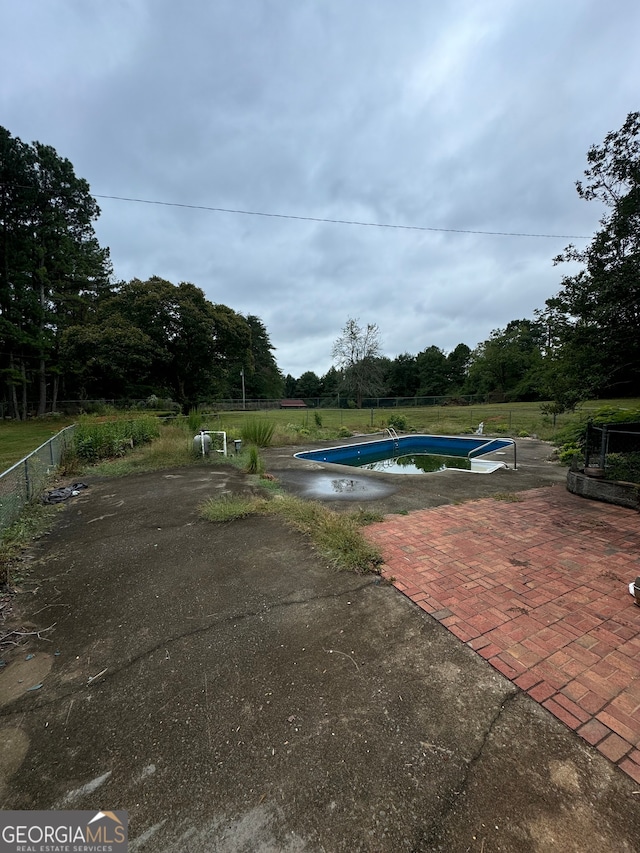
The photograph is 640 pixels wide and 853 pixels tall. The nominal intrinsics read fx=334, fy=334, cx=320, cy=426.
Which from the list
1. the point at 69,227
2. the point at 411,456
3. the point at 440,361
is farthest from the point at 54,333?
the point at 440,361

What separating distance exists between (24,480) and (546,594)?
638 centimetres

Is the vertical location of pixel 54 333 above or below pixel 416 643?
above

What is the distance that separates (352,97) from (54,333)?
2071 centimetres

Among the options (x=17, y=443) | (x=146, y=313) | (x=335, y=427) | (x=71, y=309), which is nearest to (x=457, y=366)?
(x=335, y=427)

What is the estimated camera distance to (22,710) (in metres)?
1.72

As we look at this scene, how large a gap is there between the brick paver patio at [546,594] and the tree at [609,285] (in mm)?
2153

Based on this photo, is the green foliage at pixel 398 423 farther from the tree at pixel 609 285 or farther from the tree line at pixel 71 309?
the tree at pixel 609 285

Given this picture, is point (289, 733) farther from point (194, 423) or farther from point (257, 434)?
point (194, 423)

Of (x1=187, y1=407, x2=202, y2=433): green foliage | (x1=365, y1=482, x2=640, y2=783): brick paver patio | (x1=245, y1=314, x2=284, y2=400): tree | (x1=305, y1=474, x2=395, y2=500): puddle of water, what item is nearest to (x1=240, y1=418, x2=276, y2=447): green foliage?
(x1=187, y1=407, x2=202, y2=433): green foliage

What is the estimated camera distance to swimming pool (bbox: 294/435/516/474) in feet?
32.9

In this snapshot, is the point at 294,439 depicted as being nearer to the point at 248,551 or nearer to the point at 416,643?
the point at 248,551

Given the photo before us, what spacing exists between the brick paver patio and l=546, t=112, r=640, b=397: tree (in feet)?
7.06

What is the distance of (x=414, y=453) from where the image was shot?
12938 millimetres

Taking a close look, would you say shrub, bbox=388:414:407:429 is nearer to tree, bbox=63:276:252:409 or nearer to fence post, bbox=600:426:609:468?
tree, bbox=63:276:252:409
